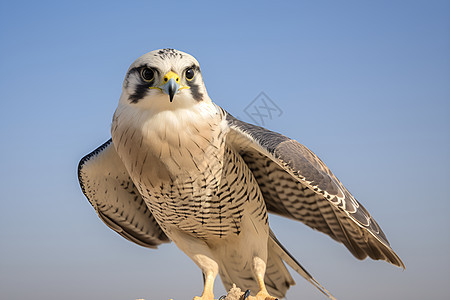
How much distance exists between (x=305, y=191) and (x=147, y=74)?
1750mm

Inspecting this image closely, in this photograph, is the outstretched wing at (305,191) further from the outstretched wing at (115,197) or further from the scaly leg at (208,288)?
the outstretched wing at (115,197)

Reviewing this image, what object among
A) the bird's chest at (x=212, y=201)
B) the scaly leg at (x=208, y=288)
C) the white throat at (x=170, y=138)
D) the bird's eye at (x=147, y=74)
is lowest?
the scaly leg at (x=208, y=288)

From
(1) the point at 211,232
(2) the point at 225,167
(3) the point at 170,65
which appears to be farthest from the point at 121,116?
(1) the point at 211,232

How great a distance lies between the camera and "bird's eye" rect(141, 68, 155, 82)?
370 centimetres

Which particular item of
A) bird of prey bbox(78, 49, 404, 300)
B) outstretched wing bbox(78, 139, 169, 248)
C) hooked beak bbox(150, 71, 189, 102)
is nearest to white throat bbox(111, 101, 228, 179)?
bird of prey bbox(78, 49, 404, 300)

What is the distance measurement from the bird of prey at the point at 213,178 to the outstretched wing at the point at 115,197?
17 mm

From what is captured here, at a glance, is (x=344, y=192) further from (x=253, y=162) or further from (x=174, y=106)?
(x=174, y=106)

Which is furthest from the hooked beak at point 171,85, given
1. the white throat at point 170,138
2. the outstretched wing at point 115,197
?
the outstretched wing at point 115,197

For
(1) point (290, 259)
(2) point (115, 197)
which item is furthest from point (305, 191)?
(2) point (115, 197)

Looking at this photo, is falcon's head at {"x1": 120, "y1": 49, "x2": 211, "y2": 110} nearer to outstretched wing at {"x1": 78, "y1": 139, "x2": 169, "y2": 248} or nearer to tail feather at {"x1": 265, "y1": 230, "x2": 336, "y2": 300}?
outstretched wing at {"x1": 78, "y1": 139, "x2": 169, "y2": 248}

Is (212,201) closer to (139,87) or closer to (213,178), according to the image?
(213,178)

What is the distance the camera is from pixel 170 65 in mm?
3650

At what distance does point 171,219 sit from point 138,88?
1.15 m

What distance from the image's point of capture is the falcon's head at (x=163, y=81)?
144 inches
